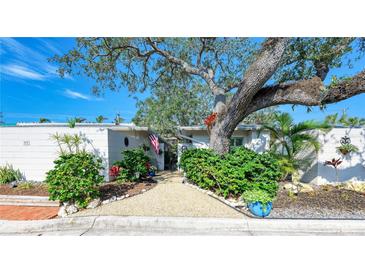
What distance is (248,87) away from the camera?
15.9 feet

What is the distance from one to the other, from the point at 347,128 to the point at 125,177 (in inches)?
343

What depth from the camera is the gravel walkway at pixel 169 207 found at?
3688mm

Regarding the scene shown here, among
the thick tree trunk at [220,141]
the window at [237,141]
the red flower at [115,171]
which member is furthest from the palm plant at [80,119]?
the window at [237,141]

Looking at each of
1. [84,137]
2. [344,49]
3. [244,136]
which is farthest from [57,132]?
[344,49]

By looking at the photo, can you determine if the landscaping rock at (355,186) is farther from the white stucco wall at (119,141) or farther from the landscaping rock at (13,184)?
the landscaping rock at (13,184)

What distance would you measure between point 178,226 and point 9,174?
6.87 metres

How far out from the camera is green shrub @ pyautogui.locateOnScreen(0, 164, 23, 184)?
19.5 feet

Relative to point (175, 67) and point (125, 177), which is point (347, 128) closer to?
point (175, 67)

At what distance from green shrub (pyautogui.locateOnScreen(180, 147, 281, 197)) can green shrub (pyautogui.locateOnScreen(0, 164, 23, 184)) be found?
6.85 m

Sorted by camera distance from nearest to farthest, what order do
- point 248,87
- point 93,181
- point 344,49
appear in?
point 93,181
point 248,87
point 344,49

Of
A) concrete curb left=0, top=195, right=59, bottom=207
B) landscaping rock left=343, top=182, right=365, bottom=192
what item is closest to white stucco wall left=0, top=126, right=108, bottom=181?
concrete curb left=0, top=195, right=59, bottom=207

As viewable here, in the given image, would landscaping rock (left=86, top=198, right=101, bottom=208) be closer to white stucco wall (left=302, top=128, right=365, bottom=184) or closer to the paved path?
the paved path

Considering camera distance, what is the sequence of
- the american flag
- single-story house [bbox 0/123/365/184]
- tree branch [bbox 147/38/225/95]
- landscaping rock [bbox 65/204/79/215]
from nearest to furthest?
landscaping rock [bbox 65/204/79/215], single-story house [bbox 0/123/365/184], tree branch [bbox 147/38/225/95], the american flag

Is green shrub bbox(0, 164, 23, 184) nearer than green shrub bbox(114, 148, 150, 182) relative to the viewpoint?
Yes
